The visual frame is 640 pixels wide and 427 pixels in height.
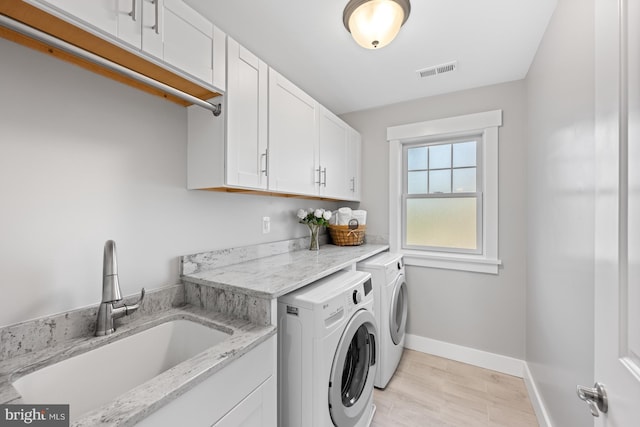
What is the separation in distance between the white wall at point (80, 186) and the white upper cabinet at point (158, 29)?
0.36m

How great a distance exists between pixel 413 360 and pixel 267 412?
71.9 inches

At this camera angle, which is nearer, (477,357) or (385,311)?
(385,311)

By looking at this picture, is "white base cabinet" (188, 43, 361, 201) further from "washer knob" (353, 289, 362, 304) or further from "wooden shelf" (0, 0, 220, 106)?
"washer knob" (353, 289, 362, 304)

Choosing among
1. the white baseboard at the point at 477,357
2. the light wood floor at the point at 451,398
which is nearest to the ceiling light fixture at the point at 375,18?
the light wood floor at the point at 451,398

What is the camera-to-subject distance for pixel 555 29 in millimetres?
1425

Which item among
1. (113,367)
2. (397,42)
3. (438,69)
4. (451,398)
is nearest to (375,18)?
(397,42)

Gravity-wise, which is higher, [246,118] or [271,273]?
[246,118]

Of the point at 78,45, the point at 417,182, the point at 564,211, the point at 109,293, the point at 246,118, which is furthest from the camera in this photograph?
the point at 417,182

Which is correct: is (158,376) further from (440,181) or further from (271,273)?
(440,181)

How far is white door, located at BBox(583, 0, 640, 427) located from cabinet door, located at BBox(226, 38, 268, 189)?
1.37 m

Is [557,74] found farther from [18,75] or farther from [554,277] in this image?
[18,75]

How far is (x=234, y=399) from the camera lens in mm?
943

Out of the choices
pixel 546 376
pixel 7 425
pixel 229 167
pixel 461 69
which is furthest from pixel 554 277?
pixel 7 425

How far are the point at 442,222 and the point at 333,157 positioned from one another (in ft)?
4.34
